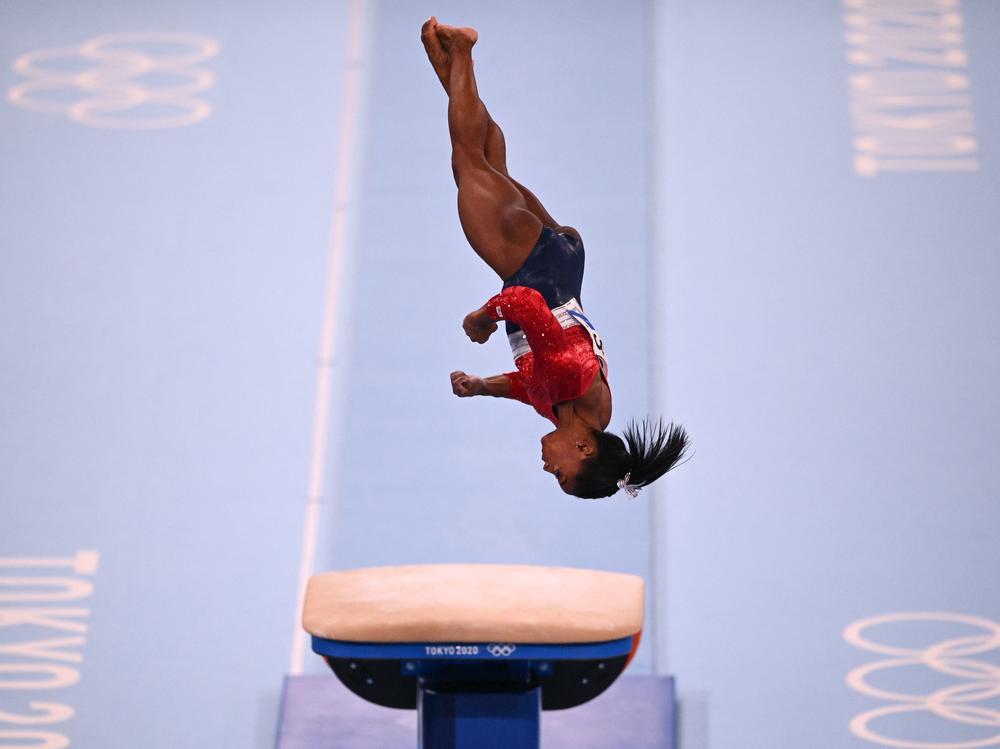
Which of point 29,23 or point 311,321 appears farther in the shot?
point 29,23

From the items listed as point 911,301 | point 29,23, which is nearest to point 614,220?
point 911,301

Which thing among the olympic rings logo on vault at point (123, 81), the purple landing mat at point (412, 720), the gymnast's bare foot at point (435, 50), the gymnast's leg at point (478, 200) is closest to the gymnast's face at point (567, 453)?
the gymnast's leg at point (478, 200)

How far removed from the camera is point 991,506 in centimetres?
440

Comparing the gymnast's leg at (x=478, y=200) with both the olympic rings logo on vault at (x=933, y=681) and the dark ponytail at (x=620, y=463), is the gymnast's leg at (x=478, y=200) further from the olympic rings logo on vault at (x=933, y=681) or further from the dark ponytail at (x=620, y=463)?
the olympic rings logo on vault at (x=933, y=681)

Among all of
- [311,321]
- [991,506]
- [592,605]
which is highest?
[311,321]

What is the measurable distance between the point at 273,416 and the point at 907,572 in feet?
7.79

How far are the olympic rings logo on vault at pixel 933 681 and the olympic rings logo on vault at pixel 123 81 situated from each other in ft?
12.0

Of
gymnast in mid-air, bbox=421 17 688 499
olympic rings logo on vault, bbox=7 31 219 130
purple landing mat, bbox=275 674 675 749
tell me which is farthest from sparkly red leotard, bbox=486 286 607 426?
olympic rings logo on vault, bbox=7 31 219 130

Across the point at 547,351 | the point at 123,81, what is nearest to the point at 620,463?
the point at 547,351

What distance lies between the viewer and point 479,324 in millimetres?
2736

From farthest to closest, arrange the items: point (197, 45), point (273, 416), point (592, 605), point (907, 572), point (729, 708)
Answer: point (197, 45)
point (273, 416)
point (907, 572)
point (729, 708)
point (592, 605)

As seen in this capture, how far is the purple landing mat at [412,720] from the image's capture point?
362cm

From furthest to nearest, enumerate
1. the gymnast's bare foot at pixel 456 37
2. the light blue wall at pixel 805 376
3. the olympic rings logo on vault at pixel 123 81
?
the olympic rings logo on vault at pixel 123 81 < the light blue wall at pixel 805 376 < the gymnast's bare foot at pixel 456 37

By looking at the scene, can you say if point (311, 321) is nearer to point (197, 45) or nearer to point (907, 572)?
point (197, 45)
